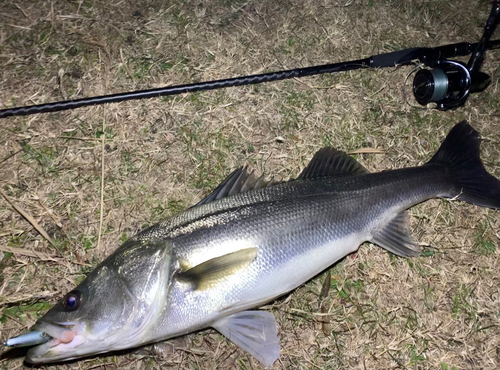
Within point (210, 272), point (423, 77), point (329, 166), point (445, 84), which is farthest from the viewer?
point (423, 77)

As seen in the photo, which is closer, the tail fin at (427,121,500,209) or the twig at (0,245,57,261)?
the twig at (0,245,57,261)

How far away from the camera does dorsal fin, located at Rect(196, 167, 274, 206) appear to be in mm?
2975

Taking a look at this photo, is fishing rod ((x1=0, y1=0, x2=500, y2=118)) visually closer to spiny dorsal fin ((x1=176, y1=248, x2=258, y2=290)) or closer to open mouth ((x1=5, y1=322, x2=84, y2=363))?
spiny dorsal fin ((x1=176, y1=248, x2=258, y2=290))

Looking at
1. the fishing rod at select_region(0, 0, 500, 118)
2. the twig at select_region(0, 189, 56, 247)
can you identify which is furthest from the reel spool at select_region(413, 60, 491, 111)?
the twig at select_region(0, 189, 56, 247)

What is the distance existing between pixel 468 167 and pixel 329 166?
1.27 m

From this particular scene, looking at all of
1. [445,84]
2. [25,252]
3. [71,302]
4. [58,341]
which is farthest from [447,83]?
[25,252]

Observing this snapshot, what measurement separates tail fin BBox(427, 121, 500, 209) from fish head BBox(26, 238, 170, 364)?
8.13 feet

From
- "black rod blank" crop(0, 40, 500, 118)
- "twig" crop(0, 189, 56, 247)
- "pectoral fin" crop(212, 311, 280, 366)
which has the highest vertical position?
"black rod blank" crop(0, 40, 500, 118)

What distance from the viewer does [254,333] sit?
9.61 ft

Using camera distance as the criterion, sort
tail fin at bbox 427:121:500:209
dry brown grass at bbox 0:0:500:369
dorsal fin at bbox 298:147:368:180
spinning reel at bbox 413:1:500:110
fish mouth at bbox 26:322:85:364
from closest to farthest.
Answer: fish mouth at bbox 26:322:85:364, dorsal fin at bbox 298:147:368:180, dry brown grass at bbox 0:0:500:369, tail fin at bbox 427:121:500:209, spinning reel at bbox 413:1:500:110

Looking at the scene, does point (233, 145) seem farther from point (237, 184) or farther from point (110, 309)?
point (110, 309)

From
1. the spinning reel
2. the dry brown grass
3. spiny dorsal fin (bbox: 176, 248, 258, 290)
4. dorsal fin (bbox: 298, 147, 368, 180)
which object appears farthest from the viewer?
the spinning reel

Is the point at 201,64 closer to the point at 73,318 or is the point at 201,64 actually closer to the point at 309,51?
the point at 309,51

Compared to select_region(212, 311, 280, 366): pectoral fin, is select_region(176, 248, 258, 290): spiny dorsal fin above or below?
above
